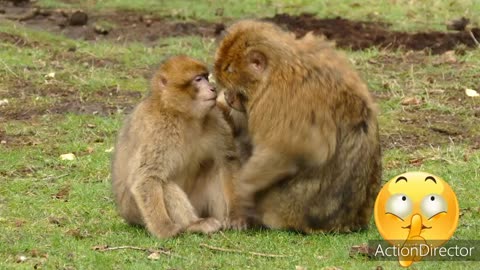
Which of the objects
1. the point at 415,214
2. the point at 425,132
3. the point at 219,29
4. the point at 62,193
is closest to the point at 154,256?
the point at 415,214

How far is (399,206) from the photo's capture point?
5266 mm

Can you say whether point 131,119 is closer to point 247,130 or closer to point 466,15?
point 247,130

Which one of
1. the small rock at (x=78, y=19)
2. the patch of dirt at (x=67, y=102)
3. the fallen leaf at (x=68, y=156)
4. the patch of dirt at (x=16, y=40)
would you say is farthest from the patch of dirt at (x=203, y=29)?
the fallen leaf at (x=68, y=156)

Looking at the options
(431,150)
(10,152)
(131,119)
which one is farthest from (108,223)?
(431,150)

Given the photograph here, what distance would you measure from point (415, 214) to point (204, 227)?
1525 millimetres

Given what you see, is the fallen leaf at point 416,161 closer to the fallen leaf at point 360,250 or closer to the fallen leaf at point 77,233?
the fallen leaf at point 360,250

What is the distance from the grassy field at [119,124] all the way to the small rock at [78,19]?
17.8 inches

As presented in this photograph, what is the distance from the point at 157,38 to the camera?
46.4 ft

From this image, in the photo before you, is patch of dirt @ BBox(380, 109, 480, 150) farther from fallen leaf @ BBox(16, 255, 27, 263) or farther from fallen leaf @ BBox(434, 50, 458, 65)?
fallen leaf @ BBox(16, 255, 27, 263)

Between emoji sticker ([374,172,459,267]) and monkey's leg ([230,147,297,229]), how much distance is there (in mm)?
896

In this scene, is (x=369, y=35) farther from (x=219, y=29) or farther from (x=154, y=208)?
(x=154, y=208)

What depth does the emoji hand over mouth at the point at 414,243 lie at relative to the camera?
5254 millimetres

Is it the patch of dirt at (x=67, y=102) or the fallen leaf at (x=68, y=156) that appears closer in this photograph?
the fallen leaf at (x=68, y=156)

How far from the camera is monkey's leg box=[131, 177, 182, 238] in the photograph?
627 cm
